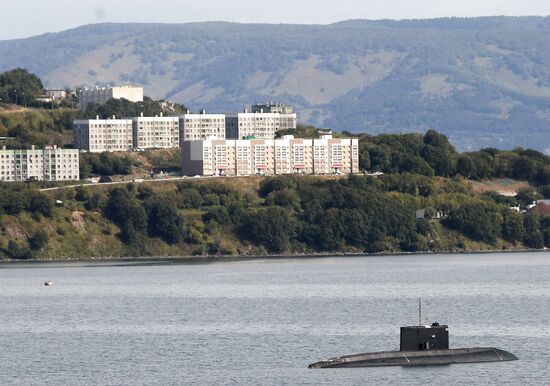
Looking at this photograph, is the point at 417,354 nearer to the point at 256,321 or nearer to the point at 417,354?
the point at 417,354

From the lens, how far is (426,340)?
286 feet

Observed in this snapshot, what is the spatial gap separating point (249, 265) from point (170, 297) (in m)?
53.1

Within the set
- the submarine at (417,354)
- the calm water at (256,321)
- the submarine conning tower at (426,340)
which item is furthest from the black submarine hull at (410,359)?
the calm water at (256,321)

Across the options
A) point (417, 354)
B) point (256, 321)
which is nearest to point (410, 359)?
point (417, 354)

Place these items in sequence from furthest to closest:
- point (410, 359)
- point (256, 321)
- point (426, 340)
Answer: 1. point (256, 321)
2. point (426, 340)
3. point (410, 359)

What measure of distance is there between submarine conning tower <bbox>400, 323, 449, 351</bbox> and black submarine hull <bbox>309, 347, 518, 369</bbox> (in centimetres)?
30

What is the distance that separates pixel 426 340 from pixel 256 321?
26860 millimetres

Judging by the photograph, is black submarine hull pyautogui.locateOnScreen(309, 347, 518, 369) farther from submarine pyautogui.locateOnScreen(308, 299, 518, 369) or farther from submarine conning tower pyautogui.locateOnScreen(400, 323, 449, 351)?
submarine conning tower pyautogui.locateOnScreen(400, 323, 449, 351)

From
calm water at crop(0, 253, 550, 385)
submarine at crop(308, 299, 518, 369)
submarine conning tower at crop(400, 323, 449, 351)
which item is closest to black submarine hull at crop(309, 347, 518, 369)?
submarine at crop(308, 299, 518, 369)

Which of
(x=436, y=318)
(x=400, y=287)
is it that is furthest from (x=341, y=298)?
(x=436, y=318)

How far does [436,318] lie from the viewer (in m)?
112

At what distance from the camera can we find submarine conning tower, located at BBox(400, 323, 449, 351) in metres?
86.8

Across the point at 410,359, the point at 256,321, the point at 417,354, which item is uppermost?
the point at 417,354

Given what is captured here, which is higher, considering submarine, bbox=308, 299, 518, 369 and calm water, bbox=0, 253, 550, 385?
submarine, bbox=308, 299, 518, 369
